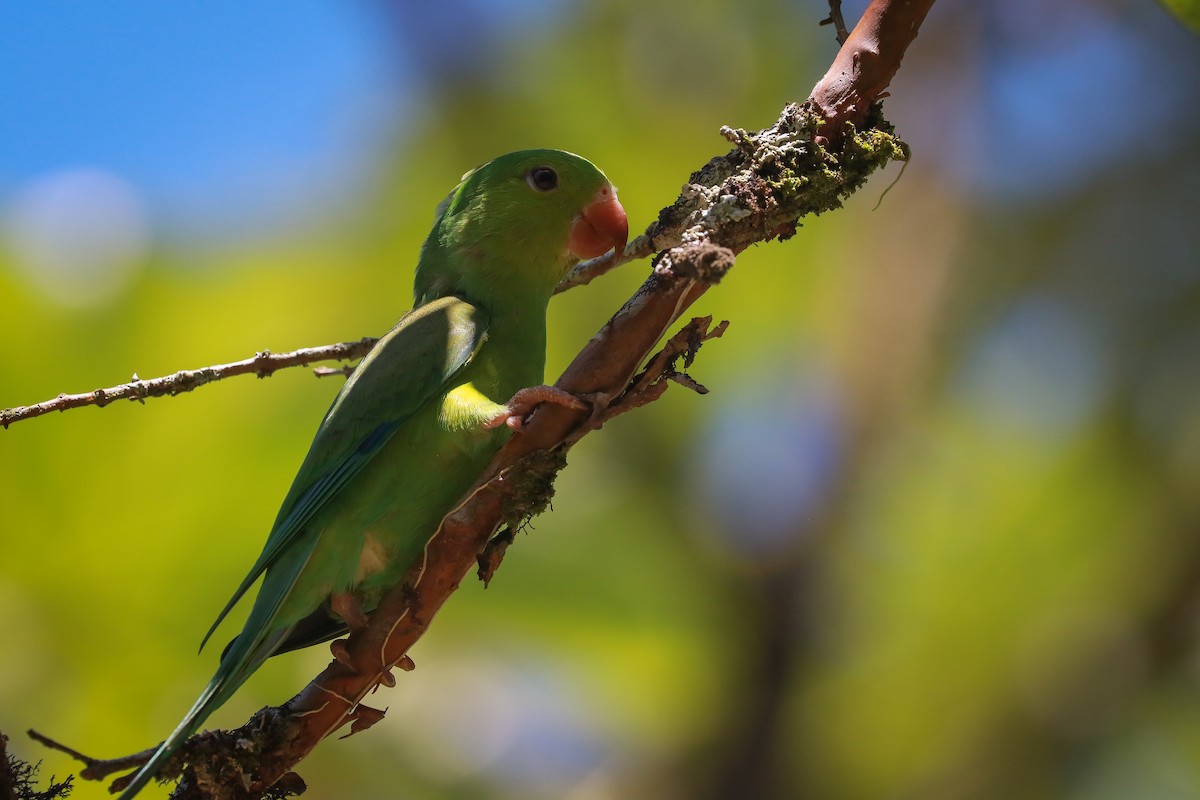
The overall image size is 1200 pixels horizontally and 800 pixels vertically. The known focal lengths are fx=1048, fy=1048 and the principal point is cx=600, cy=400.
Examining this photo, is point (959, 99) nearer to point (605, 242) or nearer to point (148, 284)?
point (605, 242)

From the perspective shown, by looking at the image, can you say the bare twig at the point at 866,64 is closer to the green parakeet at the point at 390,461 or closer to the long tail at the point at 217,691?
the green parakeet at the point at 390,461

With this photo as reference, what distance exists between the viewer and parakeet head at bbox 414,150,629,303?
12.7 feet

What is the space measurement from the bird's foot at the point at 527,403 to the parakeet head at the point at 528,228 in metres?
0.82

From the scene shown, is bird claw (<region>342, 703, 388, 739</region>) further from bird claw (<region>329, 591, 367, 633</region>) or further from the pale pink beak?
the pale pink beak

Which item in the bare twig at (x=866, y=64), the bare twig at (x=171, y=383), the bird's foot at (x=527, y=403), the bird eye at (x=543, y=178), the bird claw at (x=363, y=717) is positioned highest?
the bird eye at (x=543, y=178)

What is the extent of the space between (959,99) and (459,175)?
3.59 m

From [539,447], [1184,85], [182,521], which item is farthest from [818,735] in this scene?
[1184,85]

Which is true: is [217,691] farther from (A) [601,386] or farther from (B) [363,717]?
(A) [601,386]

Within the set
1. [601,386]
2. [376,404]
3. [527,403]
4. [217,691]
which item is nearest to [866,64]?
Result: [601,386]

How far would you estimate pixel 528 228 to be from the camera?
3.90m

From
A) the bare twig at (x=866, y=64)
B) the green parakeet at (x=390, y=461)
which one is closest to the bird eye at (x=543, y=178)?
the green parakeet at (x=390, y=461)

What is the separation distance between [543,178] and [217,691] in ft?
7.02

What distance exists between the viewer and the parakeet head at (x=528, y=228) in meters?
3.88

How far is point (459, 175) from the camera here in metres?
7.45
